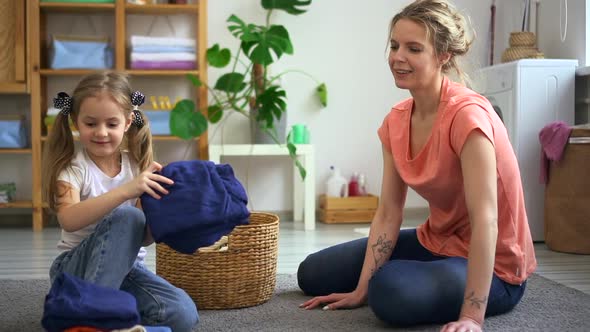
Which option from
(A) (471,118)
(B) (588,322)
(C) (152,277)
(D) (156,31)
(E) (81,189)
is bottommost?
(B) (588,322)

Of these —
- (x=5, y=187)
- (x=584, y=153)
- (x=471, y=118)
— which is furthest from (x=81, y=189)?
(x=5, y=187)

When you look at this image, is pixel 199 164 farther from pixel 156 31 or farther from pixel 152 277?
pixel 156 31

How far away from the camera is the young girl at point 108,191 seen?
1.75m

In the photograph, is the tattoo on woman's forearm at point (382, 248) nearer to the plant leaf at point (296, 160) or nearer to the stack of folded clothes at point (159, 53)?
the plant leaf at point (296, 160)

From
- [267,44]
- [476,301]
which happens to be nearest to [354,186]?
[267,44]

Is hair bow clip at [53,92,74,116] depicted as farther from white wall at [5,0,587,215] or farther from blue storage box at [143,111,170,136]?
white wall at [5,0,587,215]

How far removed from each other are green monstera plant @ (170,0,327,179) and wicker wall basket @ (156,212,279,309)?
186 centimetres

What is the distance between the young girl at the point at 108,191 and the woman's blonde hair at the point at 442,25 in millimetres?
749

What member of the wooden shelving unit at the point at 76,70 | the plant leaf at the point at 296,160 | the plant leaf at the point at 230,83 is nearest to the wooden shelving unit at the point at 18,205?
the wooden shelving unit at the point at 76,70

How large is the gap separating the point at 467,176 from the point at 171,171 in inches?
27.9

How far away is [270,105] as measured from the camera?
13.7 ft

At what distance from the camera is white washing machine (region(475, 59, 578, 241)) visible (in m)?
3.55

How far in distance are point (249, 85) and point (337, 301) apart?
242 cm

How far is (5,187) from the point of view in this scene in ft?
14.1
